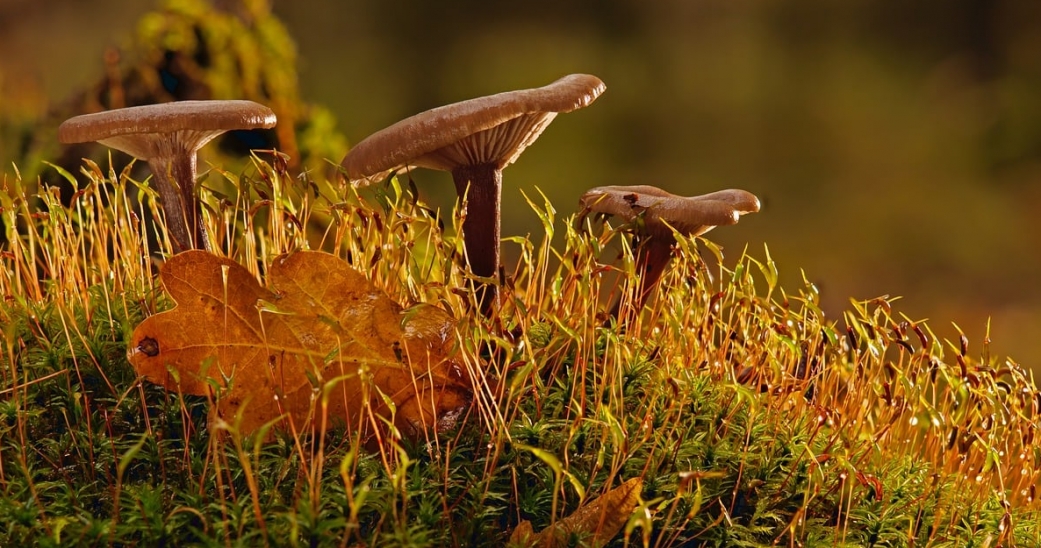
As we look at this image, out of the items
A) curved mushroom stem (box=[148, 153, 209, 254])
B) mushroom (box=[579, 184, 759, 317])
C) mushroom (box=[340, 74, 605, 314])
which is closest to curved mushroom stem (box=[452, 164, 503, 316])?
mushroom (box=[340, 74, 605, 314])

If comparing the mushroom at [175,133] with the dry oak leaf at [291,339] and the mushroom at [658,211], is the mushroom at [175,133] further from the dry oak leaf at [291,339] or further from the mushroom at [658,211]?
the mushroom at [658,211]

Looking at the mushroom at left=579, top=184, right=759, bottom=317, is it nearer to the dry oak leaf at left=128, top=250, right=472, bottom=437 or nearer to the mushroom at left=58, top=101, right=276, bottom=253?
the dry oak leaf at left=128, top=250, right=472, bottom=437

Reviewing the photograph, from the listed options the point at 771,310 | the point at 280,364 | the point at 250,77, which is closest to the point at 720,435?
the point at 771,310

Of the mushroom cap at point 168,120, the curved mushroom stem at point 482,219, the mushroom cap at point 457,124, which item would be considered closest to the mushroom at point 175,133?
the mushroom cap at point 168,120

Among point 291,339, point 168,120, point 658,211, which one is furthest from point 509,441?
point 168,120

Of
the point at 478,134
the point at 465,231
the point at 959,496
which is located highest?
the point at 478,134

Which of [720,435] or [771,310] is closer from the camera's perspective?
[720,435]

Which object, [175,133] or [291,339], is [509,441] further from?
[175,133]

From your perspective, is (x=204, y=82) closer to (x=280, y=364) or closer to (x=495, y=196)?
(x=495, y=196)
